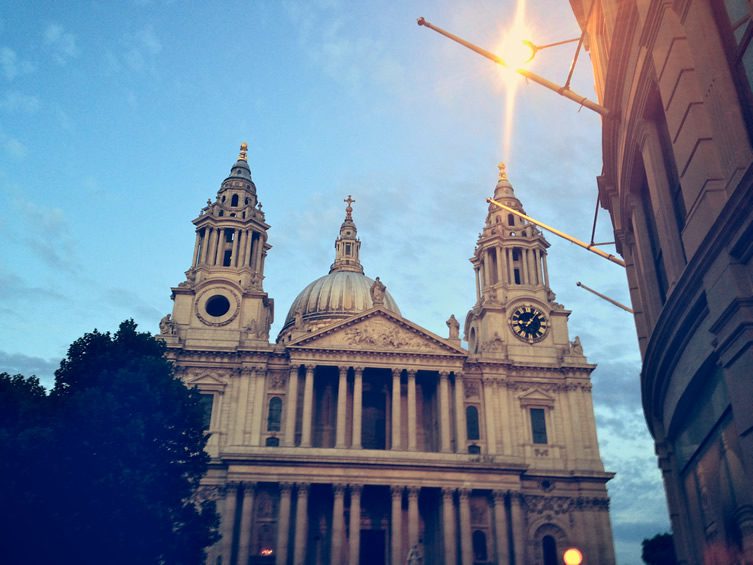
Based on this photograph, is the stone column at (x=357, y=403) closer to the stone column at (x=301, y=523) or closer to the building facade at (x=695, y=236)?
the stone column at (x=301, y=523)

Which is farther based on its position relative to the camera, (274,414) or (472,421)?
(472,421)

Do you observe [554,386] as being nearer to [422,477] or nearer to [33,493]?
[422,477]

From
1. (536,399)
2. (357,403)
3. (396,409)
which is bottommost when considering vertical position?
(396,409)

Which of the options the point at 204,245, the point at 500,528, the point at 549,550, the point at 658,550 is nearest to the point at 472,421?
the point at 500,528

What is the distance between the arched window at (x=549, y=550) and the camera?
44.3 m

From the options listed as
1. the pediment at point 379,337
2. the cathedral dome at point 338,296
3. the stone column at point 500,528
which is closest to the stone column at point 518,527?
the stone column at point 500,528

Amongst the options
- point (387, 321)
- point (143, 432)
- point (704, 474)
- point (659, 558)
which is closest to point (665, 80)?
point (704, 474)

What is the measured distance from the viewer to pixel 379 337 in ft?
158

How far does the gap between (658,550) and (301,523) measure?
136ft

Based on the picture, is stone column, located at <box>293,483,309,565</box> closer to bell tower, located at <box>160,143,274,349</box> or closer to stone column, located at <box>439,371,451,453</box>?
stone column, located at <box>439,371,451,453</box>

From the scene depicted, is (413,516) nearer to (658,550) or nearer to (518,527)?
(518,527)

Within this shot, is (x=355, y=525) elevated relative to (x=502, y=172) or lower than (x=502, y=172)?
lower

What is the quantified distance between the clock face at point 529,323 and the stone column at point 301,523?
811 inches

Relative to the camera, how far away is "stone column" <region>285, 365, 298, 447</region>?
4459 cm
